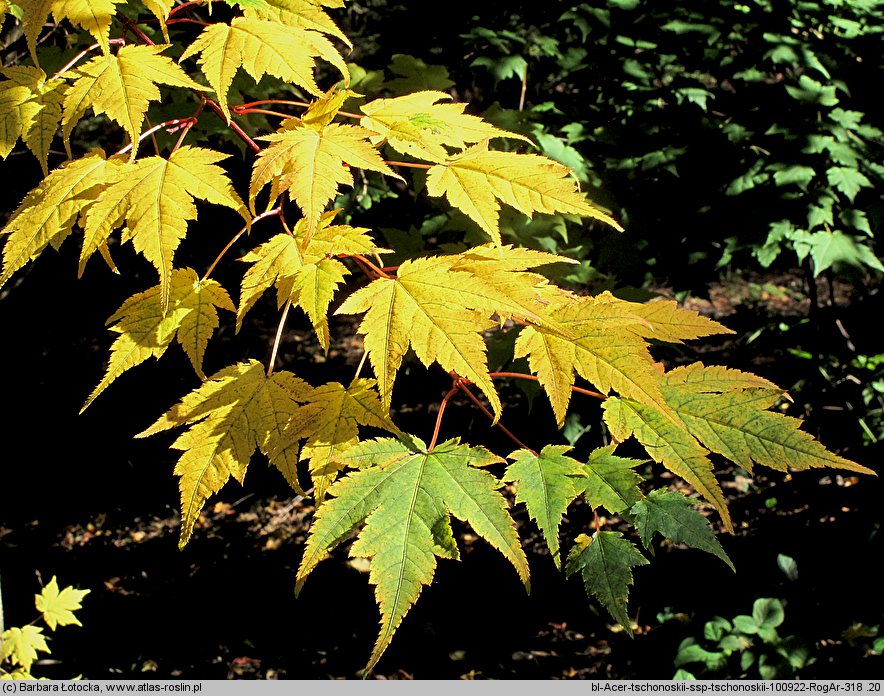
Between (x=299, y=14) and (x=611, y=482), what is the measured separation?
1132 mm

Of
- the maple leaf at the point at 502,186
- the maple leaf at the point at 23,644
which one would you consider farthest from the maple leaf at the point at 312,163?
→ the maple leaf at the point at 23,644

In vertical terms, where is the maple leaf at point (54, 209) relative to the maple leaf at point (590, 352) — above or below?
above

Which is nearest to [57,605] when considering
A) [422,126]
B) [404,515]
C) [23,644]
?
[23,644]

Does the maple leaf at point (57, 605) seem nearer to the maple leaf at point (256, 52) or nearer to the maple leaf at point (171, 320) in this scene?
the maple leaf at point (171, 320)

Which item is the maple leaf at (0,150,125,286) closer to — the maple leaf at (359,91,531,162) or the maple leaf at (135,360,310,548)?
the maple leaf at (135,360,310,548)

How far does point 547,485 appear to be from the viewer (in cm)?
133

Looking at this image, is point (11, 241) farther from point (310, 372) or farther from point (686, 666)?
point (310, 372)

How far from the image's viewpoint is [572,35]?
11.6 feet

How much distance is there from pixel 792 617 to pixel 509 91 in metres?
3.09

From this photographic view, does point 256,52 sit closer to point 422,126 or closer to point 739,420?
point 422,126

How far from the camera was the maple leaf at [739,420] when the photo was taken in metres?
1.32

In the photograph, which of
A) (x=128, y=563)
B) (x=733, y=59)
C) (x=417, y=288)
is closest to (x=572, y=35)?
(x=733, y=59)

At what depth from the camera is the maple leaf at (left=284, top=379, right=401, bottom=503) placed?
1303mm

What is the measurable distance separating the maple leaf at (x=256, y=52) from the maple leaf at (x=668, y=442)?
82 cm
